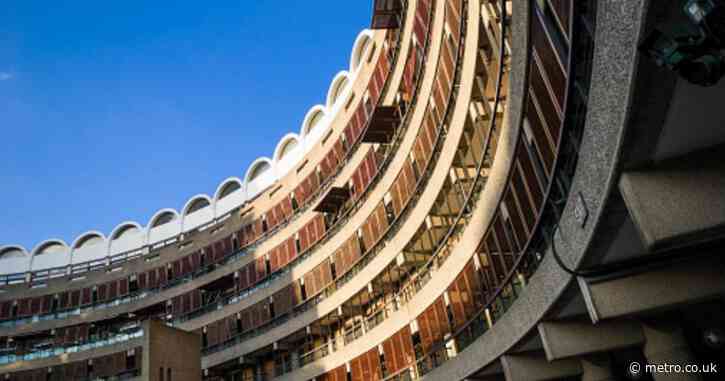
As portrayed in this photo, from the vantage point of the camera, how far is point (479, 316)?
17.9 meters

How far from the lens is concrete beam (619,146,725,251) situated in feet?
22.0

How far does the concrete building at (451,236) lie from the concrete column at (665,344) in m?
0.04

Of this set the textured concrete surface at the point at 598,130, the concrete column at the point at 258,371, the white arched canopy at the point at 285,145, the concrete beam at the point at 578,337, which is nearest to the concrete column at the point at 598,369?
the concrete beam at the point at 578,337

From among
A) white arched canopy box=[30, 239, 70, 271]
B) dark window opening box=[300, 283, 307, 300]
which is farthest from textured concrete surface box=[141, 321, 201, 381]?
white arched canopy box=[30, 239, 70, 271]

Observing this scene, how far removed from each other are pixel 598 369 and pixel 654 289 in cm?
525

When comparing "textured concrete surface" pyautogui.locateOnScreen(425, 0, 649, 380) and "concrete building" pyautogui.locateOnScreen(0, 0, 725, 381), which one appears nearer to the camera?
"textured concrete surface" pyautogui.locateOnScreen(425, 0, 649, 380)

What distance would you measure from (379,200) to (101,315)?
2709 cm

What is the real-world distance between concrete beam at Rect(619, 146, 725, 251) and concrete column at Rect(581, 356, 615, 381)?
815cm

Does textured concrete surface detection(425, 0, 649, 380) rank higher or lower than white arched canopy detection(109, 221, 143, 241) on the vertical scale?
lower

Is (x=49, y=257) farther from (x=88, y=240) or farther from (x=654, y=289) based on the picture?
(x=654, y=289)

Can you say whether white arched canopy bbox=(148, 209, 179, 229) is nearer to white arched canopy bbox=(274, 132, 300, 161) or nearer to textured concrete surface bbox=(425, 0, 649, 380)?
white arched canopy bbox=(274, 132, 300, 161)

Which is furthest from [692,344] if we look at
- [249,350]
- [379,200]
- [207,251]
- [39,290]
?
[39,290]

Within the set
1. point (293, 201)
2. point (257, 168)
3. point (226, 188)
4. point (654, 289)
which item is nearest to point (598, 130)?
point (654, 289)

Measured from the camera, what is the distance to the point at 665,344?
1178cm
